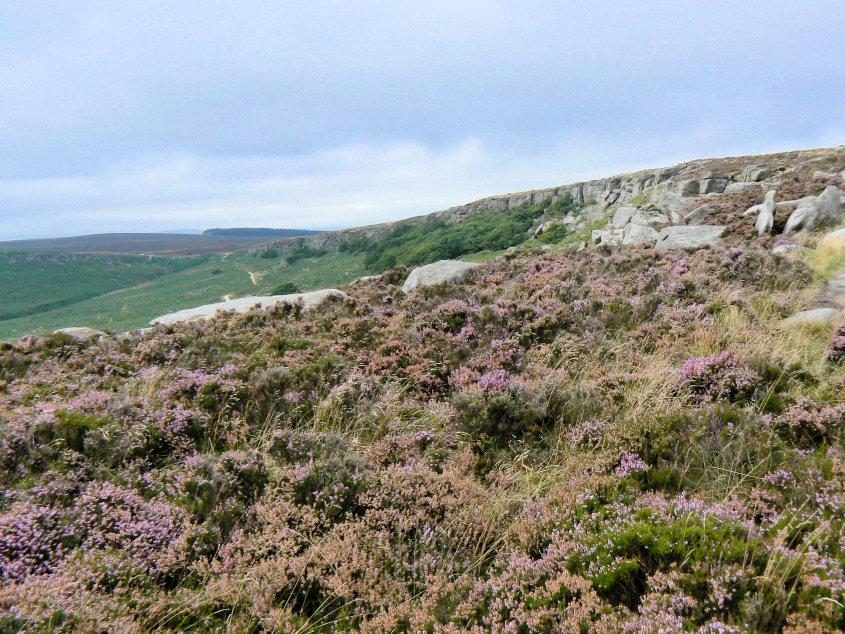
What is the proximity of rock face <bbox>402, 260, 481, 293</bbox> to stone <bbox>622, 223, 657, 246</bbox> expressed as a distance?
9006 mm

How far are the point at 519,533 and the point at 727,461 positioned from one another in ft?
6.72

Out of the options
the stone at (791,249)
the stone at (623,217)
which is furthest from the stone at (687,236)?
the stone at (623,217)

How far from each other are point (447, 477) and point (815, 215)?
1897 cm

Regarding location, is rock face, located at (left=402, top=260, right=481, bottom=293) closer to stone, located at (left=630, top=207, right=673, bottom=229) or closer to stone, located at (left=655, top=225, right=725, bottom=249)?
stone, located at (left=655, top=225, right=725, bottom=249)

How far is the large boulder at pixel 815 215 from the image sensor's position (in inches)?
571

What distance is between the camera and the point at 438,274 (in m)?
12.8

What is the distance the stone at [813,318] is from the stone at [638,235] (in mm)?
10938

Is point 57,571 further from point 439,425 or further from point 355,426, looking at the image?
point 439,425

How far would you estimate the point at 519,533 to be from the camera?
2930mm

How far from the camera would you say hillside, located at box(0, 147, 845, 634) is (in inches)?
91.4

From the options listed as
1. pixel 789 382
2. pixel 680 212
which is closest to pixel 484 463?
pixel 789 382

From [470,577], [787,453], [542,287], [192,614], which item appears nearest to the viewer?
[192,614]

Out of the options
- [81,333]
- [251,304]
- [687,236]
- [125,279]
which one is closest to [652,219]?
[687,236]

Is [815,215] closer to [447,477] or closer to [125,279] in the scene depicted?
[447,477]
